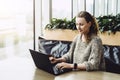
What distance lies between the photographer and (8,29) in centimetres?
430

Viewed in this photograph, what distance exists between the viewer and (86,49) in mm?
2053

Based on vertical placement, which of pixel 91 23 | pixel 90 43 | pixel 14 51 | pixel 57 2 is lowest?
pixel 14 51

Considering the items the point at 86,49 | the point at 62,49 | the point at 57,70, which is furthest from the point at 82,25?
the point at 62,49

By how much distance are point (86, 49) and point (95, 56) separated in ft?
0.44

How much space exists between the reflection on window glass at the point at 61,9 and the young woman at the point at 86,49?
299cm

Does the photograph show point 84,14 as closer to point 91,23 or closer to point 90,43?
point 91,23

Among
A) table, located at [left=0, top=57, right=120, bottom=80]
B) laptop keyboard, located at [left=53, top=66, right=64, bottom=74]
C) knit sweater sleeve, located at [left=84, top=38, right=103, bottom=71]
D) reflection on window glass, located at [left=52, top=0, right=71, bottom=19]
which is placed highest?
reflection on window glass, located at [left=52, top=0, right=71, bottom=19]

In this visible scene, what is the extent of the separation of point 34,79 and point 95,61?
0.53m

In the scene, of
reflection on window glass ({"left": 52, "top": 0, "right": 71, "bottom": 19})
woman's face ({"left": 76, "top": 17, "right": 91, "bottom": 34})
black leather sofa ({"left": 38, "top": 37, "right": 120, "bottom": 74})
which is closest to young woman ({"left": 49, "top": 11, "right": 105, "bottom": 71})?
woman's face ({"left": 76, "top": 17, "right": 91, "bottom": 34})

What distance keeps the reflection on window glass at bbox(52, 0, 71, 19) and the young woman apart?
9.82ft

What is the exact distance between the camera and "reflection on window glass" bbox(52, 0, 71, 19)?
5.13m

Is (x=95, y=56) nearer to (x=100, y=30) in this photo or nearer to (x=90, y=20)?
(x=90, y=20)

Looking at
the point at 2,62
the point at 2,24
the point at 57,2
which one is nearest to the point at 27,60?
the point at 2,62

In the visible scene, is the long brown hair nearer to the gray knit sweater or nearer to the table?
the gray knit sweater
